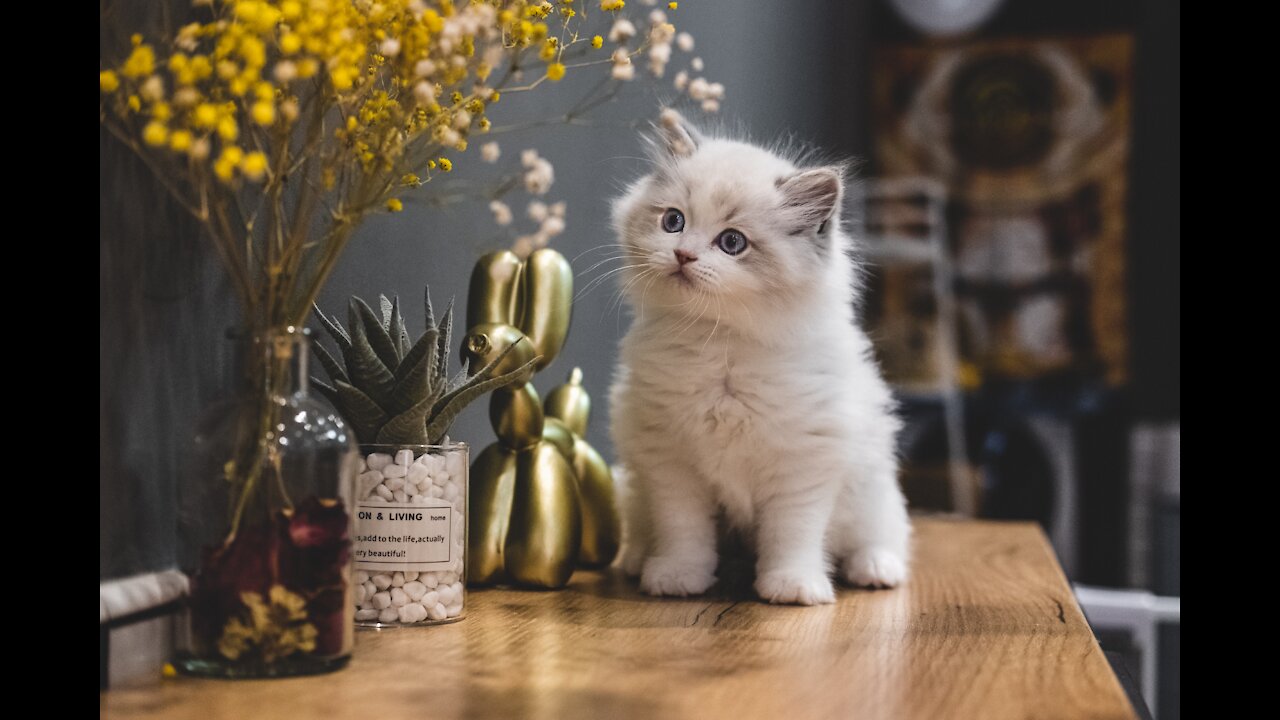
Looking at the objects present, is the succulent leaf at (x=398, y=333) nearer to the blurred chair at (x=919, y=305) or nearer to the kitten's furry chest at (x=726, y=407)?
the kitten's furry chest at (x=726, y=407)

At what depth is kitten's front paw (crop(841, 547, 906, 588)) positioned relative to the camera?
1.35m

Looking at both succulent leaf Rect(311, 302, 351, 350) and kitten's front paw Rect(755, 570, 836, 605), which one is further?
kitten's front paw Rect(755, 570, 836, 605)

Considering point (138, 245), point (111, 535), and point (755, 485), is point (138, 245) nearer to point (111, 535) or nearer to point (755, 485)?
point (111, 535)

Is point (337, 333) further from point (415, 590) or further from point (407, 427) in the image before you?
point (415, 590)

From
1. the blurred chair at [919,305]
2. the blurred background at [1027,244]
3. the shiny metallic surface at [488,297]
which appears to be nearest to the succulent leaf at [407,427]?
the shiny metallic surface at [488,297]

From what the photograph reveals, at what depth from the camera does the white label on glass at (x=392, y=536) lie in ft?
3.34

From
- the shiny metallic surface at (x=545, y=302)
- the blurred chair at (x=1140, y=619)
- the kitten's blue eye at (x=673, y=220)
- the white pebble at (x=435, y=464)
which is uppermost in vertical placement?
the kitten's blue eye at (x=673, y=220)

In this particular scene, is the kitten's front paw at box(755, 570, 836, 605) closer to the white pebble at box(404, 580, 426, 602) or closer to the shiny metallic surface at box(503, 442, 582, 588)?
the shiny metallic surface at box(503, 442, 582, 588)

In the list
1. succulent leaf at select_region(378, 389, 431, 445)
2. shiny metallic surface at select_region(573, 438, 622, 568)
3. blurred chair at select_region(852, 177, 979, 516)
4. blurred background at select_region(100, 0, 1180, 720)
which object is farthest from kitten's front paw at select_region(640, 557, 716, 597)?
blurred chair at select_region(852, 177, 979, 516)

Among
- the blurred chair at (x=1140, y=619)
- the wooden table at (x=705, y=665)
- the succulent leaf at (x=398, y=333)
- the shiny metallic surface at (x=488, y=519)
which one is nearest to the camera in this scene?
the wooden table at (x=705, y=665)

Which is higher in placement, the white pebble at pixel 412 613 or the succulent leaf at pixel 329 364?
the succulent leaf at pixel 329 364

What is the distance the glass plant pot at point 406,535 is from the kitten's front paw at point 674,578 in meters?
0.28
